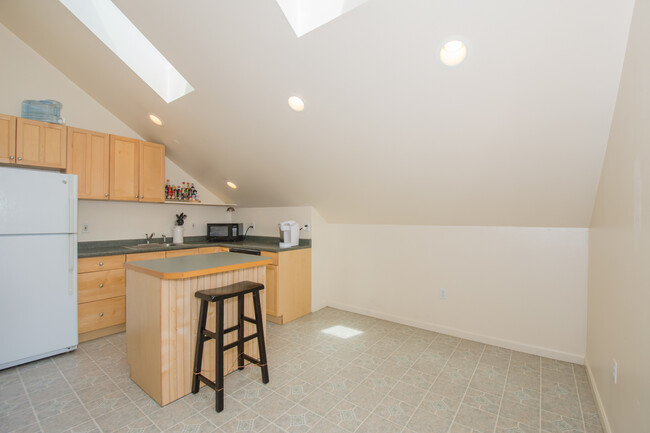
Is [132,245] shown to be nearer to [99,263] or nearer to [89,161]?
[99,263]

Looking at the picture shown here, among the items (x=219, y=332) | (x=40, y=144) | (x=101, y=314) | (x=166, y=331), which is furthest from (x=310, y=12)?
(x=101, y=314)

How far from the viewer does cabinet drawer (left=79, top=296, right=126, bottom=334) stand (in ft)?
9.77

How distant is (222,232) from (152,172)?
1.29 metres

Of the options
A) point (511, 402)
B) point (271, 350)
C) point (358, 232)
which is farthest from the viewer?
point (358, 232)

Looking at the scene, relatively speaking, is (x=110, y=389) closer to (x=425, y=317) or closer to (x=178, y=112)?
(x=178, y=112)

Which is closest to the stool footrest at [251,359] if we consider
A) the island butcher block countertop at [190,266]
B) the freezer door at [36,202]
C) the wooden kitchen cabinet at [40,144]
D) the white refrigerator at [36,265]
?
the island butcher block countertop at [190,266]

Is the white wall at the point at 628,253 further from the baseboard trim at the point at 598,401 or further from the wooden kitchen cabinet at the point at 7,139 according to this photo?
the wooden kitchen cabinet at the point at 7,139

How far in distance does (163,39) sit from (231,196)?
101 inches

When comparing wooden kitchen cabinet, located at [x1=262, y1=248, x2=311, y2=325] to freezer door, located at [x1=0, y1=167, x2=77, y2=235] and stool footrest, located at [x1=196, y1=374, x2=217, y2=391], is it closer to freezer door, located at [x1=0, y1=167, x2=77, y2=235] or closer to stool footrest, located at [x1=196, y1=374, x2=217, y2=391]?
stool footrest, located at [x1=196, y1=374, x2=217, y2=391]

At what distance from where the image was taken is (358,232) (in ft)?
12.8

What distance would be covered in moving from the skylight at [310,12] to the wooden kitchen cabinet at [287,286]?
2358 millimetres

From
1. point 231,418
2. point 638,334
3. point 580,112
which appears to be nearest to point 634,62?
point 580,112

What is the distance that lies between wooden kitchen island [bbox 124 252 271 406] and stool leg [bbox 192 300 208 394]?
0.05 metres

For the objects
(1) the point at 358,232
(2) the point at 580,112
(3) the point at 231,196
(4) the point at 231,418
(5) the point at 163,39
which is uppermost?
(5) the point at 163,39
